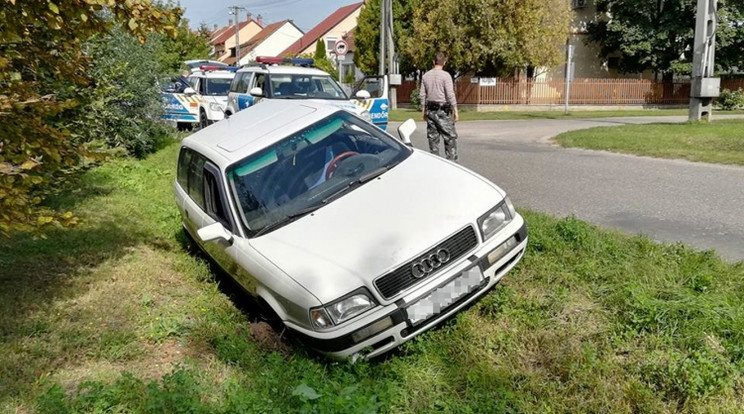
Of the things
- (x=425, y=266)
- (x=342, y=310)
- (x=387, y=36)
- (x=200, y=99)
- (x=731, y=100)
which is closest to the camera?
(x=342, y=310)

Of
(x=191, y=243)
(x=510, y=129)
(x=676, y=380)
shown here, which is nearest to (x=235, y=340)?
(x=191, y=243)

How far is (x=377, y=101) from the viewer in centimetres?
1348

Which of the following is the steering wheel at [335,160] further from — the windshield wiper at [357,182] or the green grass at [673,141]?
the green grass at [673,141]

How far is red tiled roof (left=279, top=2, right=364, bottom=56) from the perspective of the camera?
57.7m

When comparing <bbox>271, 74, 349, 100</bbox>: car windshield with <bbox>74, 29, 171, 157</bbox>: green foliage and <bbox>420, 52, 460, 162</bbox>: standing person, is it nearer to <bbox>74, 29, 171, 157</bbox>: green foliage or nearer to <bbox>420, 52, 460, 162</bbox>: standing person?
<bbox>74, 29, 171, 157</bbox>: green foliage

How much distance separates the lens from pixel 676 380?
3219mm

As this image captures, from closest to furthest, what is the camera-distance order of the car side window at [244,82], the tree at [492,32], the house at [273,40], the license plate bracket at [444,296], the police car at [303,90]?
the license plate bracket at [444,296], the police car at [303,90], the car side window at [244,82], the tree at [492,32], the house at [273,40]

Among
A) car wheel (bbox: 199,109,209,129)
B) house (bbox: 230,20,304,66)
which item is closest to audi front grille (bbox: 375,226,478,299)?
car wheel (bbox: 199,109,209,129)

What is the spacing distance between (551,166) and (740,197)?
132 inches

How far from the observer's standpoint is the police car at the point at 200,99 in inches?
666

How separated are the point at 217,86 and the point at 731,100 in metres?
27.0

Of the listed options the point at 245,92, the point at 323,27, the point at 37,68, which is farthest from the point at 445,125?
the point at 323,27

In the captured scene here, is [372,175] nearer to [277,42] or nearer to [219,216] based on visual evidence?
[219,216]

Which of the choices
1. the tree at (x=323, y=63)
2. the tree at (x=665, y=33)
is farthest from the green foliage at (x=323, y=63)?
the tree at (x=665, y=33)
